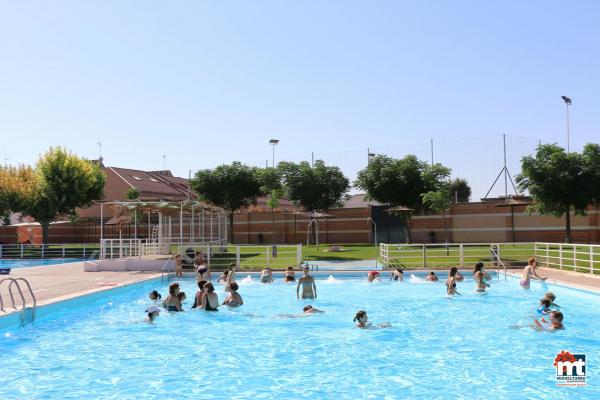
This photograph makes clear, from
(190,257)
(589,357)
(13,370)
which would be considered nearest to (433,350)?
(589,357)

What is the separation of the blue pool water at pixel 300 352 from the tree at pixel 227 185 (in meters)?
26.2

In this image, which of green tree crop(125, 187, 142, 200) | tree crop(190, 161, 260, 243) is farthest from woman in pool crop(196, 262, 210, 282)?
green tree crop(125, 187, 142, 200)

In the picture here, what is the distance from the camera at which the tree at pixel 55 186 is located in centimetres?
3753

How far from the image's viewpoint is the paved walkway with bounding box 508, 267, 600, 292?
50.6 feet

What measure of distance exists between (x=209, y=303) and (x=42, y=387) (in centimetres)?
655

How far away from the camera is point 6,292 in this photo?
15.5m

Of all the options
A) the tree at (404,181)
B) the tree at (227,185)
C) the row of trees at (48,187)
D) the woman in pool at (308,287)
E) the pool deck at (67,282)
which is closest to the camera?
the pool deck at (67,282)

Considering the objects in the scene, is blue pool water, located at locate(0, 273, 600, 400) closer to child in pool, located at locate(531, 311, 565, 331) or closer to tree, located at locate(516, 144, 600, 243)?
child in pool, located at locate(531, 311, 565, 331)

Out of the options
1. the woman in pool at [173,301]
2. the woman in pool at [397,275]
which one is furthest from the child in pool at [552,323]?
the woman in pool at [173,301]

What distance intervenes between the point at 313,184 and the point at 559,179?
17.3 meters

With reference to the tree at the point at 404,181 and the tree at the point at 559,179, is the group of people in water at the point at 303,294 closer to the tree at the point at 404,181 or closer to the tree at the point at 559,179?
the tree at the point at 559,179

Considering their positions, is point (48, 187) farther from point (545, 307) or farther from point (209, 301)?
point (545, 307)

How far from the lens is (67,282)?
18562 millimetres

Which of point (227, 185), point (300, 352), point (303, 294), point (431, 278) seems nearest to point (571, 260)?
point (431, 278)
